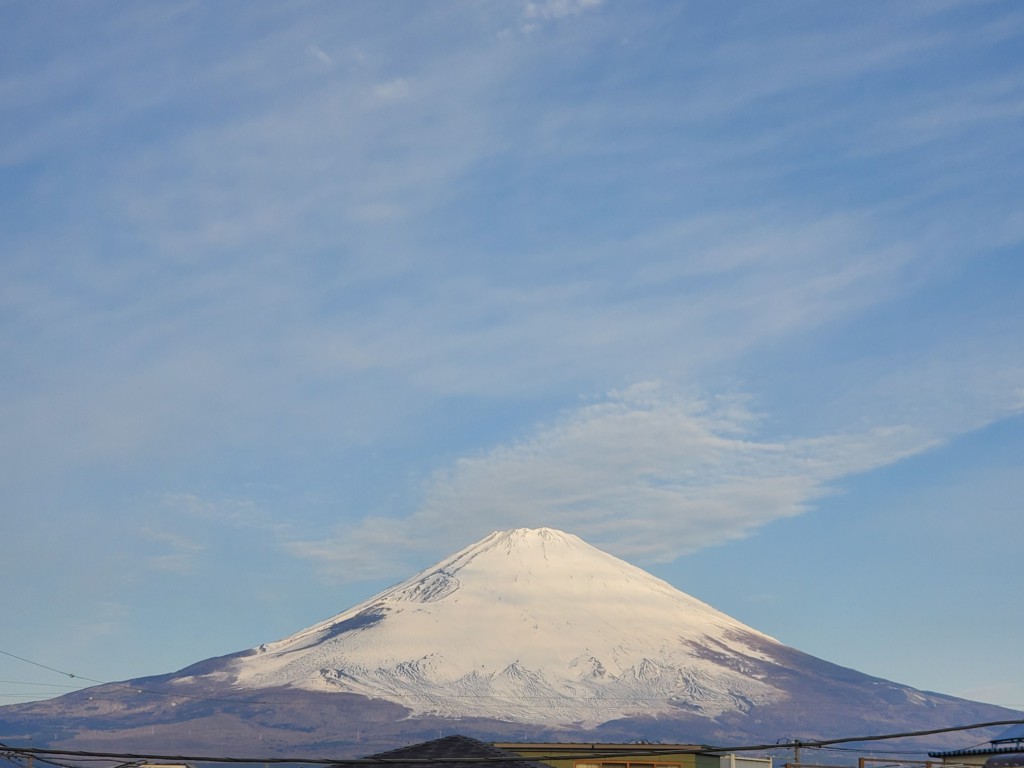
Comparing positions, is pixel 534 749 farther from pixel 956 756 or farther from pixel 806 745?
pixel 806 745

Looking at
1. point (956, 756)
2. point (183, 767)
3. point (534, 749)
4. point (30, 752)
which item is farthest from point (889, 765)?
point (183, 767)

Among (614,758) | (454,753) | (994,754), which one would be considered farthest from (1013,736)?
(454,753)

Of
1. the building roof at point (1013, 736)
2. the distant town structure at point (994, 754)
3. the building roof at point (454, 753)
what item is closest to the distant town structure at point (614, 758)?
the building roof at point (454, 753)

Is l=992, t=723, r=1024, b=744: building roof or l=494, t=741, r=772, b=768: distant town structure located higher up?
l=992, t=723, r=1024, b=744: building roof

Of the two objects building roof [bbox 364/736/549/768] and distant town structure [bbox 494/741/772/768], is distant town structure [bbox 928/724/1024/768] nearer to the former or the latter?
distant town structure [bbox 494/741/772/768]

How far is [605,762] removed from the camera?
57.4 metres

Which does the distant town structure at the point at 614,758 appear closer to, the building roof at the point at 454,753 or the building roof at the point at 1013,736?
the building roof at the point at 454,753

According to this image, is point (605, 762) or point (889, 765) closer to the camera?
point (889, 765)

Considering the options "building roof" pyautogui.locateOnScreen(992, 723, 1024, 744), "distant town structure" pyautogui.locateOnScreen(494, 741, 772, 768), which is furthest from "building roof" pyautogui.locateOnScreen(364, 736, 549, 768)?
"building roof" pyautogui.locateOnScreen(992, 723, 1024, 744)

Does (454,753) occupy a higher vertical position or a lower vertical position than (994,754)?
lower

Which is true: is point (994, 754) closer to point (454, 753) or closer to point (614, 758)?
point (454, 753)

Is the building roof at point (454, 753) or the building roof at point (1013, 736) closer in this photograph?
the building roof at point (454, 753)

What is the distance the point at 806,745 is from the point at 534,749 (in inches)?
1320

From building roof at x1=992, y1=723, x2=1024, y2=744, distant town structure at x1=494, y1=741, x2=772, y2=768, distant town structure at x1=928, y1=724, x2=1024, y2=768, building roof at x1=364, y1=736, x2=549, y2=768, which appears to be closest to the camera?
distant town structure at x1=928, y1=724, x2=1024, y2=768
